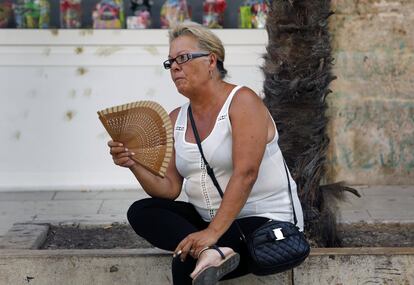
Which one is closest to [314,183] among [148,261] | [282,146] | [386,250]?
→ [282,146]

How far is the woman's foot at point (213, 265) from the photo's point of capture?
3.46 metres

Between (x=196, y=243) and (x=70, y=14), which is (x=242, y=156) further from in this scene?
(x=70, y=14)

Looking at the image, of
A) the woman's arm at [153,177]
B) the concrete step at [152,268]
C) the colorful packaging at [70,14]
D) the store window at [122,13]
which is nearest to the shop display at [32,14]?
the store window at [122,13]

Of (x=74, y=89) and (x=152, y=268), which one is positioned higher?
(x=74, y=89)

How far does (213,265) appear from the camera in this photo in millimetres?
3465

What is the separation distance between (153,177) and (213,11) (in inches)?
123

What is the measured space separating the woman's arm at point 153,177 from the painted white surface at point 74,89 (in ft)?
8.77

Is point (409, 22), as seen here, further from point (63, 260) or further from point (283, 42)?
point (63, 260)

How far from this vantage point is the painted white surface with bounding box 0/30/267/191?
666 centimetres

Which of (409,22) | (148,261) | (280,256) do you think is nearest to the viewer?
(280,256)

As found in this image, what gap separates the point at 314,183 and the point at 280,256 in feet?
3.60

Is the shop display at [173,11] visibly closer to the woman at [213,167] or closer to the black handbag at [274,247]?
the woman at [213,167]

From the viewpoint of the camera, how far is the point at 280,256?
144 inches

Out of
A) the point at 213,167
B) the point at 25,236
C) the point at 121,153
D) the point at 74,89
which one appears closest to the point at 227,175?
the point at 213,167
